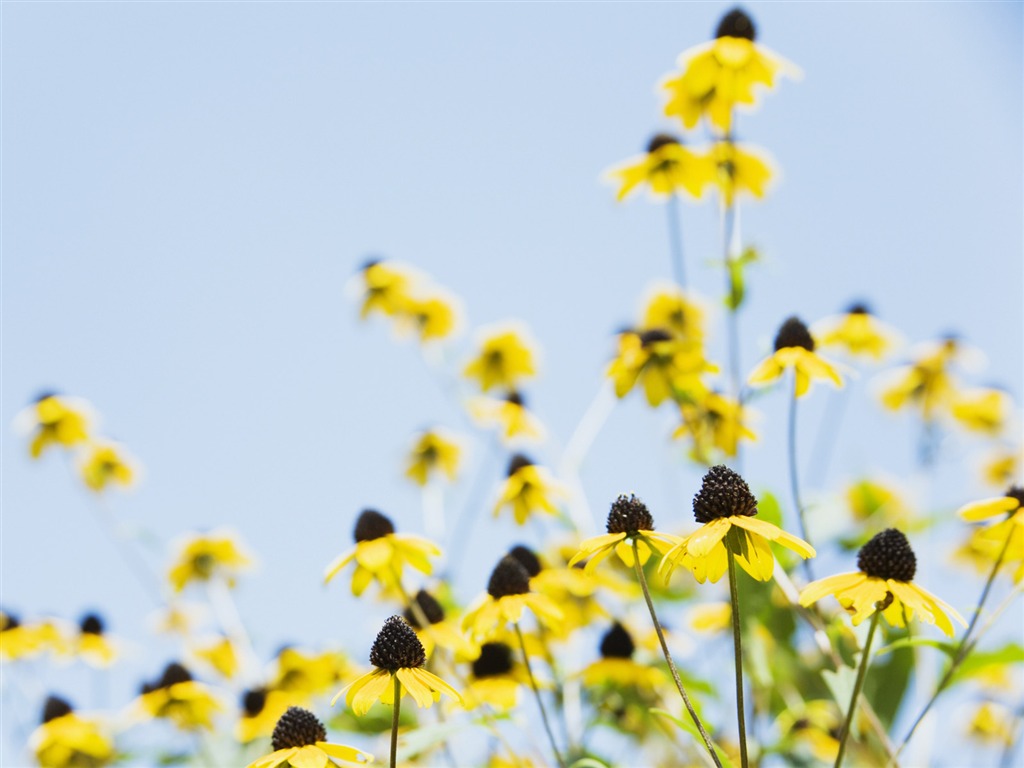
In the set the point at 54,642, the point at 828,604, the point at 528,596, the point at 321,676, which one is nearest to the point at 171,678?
the point at 321,676

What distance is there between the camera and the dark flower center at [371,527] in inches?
100

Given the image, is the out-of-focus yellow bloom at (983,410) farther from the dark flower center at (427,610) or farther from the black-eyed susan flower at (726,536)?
the black-eyed susan flower at (726,536)

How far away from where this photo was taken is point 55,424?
5.41m

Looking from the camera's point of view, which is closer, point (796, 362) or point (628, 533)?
point (628, 533)

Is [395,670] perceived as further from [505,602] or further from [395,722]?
[505,602]

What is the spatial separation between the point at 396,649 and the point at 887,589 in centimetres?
88

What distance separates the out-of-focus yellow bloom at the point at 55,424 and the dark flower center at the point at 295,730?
4.09 metres

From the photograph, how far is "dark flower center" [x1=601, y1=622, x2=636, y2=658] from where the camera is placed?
9.75 feet

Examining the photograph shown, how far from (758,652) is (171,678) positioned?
2.30 metres

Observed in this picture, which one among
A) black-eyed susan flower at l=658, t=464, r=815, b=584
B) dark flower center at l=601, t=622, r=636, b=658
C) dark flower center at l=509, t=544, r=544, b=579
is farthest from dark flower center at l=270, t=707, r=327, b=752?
dark flower center at l=601, t=622, r=636, b=658

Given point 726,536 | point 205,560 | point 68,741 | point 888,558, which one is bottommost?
point 68,741

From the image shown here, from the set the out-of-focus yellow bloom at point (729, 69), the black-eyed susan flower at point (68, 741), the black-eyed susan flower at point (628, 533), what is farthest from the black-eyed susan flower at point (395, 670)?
the black-eyed susan flower at point (68, 741)

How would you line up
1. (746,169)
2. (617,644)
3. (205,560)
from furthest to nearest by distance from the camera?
(205,560), (746,169), (617,644)

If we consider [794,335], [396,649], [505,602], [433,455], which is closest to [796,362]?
[794,335]
